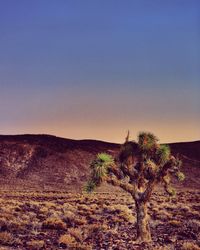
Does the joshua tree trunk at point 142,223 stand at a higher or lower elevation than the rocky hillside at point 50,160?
lower

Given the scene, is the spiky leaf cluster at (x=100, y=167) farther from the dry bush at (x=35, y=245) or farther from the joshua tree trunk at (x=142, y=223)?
the dry bush at (x=35, y=245)

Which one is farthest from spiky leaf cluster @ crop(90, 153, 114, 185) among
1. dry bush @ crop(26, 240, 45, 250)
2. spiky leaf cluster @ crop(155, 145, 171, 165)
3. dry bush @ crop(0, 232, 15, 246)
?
dry bush @ crop(0, 232, 15, 246)

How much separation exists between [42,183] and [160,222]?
57.7 metres

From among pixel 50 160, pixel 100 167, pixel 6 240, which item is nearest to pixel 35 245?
pixel 6 240

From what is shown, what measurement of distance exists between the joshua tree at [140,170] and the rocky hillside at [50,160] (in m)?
56.6

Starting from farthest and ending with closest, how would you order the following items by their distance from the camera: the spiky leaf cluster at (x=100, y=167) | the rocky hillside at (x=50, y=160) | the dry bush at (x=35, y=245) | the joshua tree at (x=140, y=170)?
the rocky hillside at (x=50, y=160) → the joshua tree at (x=140, y=170) → the spiky leaf cluster at (x=100, y=167) → the dry bush at (x=35, y=245)

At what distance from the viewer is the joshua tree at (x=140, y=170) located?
16609 millimetres

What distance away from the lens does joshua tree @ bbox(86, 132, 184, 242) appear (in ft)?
54.5

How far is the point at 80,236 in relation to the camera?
16500 millimetres

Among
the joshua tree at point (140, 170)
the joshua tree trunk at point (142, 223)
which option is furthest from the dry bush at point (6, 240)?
the joshua tree trunk at point (142, 223)

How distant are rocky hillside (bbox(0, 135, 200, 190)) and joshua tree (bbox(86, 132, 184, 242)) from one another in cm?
5658

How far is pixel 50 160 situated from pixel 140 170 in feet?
260

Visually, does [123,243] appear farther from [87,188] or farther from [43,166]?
[43,166]

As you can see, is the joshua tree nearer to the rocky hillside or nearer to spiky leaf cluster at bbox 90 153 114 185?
spiky leaf cluster at bbox 90 153 114 185
